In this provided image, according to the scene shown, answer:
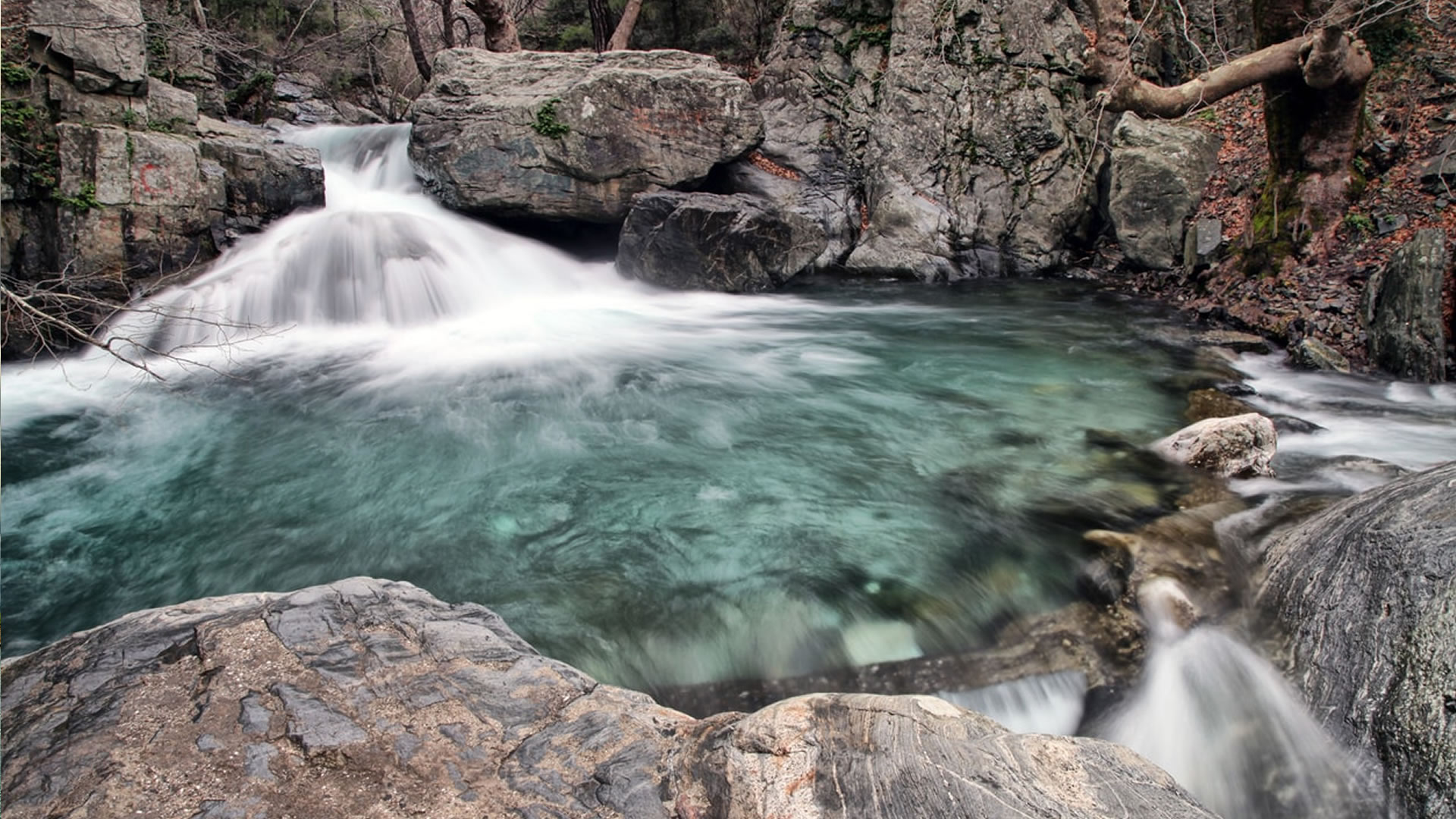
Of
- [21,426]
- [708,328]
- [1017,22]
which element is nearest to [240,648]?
[21,426]

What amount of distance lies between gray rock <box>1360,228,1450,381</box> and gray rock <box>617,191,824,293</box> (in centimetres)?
712

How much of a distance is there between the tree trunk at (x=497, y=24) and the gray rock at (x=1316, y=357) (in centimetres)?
1394

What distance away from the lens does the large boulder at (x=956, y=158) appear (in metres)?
12.0

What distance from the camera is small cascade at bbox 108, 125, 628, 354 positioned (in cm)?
858

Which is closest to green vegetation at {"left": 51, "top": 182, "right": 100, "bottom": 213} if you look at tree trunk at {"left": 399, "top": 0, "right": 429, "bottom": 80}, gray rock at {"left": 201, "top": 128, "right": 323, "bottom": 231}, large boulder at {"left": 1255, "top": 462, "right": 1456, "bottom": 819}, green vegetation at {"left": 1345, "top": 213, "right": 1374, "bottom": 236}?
gray rock at {"left": 201, "top": 128, "right": 323, "bottom": 231}

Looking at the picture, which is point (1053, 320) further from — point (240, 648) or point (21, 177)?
point (21, 177)

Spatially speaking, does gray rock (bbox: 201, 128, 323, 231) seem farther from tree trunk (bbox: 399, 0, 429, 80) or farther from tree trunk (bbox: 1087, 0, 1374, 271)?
tree trunk (bbox: 1087, 0, 1374, 271)

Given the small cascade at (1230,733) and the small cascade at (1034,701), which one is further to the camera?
the small cascade at (1034,701)

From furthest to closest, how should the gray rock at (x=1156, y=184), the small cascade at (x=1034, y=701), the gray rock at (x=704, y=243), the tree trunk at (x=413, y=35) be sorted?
the tree trunk at (x=413, y=35)
the gray rock at (x=704, y=243)
the gray rock at (x=1156, y=184)
the small cascade at (x=1034, y=701)

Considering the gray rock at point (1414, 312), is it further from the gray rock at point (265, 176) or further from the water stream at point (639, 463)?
the gray rock at point (265, 176)

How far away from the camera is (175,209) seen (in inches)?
350

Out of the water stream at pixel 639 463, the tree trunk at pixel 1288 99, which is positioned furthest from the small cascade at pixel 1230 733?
the tree trunk at pixel 1288 99

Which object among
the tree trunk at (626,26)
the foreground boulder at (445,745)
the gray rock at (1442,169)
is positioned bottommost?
the foreground boulder at (445,745)

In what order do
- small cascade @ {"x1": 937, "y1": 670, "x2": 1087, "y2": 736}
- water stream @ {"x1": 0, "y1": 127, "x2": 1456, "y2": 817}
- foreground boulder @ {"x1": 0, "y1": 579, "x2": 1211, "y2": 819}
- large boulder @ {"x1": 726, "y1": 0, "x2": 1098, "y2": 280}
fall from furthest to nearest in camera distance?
large boulder @ {"x1": 726, "y1": 0, "x2": 1098, "y2": 280} → water stream @ {"x1": 0, "y1": 127, "x2": 1456, "y2": 817} → small cascade @ {"x1": 937, "y1": 670, "x2": 1087, "y2": 736} → foreground boulder @ {"x1": 0, "y1": 579, "x2": 1211, "y2": 819}
